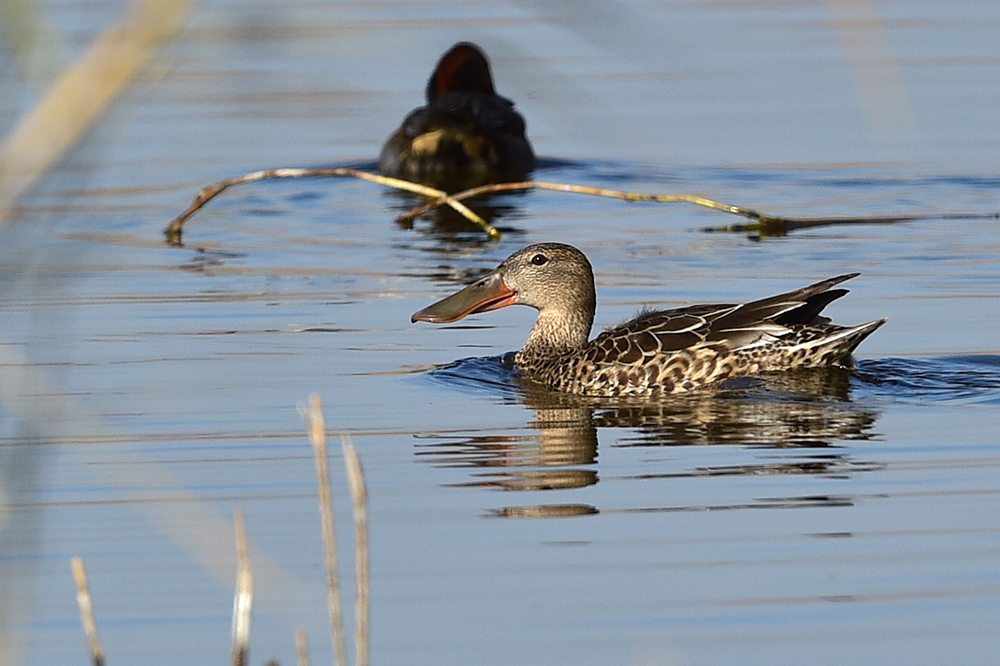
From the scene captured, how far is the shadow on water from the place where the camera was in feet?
22.2

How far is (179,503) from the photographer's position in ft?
19.5

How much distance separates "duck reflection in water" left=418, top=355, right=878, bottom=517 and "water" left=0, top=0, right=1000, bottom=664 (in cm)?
3

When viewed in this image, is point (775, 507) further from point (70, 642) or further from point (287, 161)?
point (287, 161)

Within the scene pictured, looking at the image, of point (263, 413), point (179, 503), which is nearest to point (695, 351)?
point (263, 413)

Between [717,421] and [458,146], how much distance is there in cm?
913

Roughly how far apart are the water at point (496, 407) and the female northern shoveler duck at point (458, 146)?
626 millimetres

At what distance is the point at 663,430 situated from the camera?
7820 mm

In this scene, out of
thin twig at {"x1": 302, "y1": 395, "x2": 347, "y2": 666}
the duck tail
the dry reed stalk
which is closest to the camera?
the dry reed stalk

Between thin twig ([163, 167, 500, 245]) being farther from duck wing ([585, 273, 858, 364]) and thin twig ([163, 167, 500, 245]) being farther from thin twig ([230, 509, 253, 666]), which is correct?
thin twig ([230, 509, 253, 666])

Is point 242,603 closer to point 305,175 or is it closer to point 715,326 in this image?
point 715,326

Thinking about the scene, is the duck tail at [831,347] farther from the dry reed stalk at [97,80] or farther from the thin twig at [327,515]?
the dry reed stalk at [97,80]

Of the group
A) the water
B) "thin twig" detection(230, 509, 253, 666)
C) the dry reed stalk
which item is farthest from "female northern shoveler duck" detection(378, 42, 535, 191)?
the dry reed stalk

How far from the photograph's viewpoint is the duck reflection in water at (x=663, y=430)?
6.75 metres

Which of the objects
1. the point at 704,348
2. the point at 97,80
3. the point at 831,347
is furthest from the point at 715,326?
the point at 97,80
